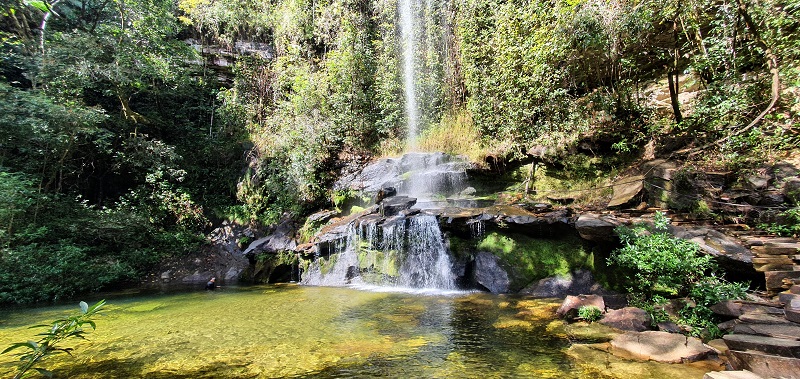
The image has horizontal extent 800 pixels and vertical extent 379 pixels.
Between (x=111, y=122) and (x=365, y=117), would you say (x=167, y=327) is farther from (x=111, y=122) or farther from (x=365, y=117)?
(x=111, y=122)

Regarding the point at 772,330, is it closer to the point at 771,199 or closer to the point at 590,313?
the point at 590,313

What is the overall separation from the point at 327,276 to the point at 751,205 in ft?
27.2

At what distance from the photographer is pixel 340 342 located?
12.8 ft

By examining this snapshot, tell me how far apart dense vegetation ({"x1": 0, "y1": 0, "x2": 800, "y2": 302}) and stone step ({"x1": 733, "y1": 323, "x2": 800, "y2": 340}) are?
128 inches

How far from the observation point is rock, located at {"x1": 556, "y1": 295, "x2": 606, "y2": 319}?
436 cm

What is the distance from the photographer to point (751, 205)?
5289 millimetres

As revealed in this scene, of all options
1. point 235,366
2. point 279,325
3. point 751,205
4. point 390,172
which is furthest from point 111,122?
point 751,205

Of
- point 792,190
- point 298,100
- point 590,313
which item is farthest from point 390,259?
point 298,100

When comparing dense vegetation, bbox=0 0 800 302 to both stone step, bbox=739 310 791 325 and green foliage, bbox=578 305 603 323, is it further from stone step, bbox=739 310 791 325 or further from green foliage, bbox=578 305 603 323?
green foliage, bbox=578 305 603 323

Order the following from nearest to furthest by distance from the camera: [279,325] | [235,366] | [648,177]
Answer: [235,366] < [279,325] < [648,177]

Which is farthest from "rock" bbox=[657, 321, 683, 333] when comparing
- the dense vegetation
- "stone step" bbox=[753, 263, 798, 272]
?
the dense vegetation

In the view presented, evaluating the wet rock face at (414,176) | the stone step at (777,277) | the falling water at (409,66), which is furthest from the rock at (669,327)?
the falling water at (409,66)

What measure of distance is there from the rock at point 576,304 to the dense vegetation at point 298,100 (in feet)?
11.5

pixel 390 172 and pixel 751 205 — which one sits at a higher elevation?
pixel 390 172
